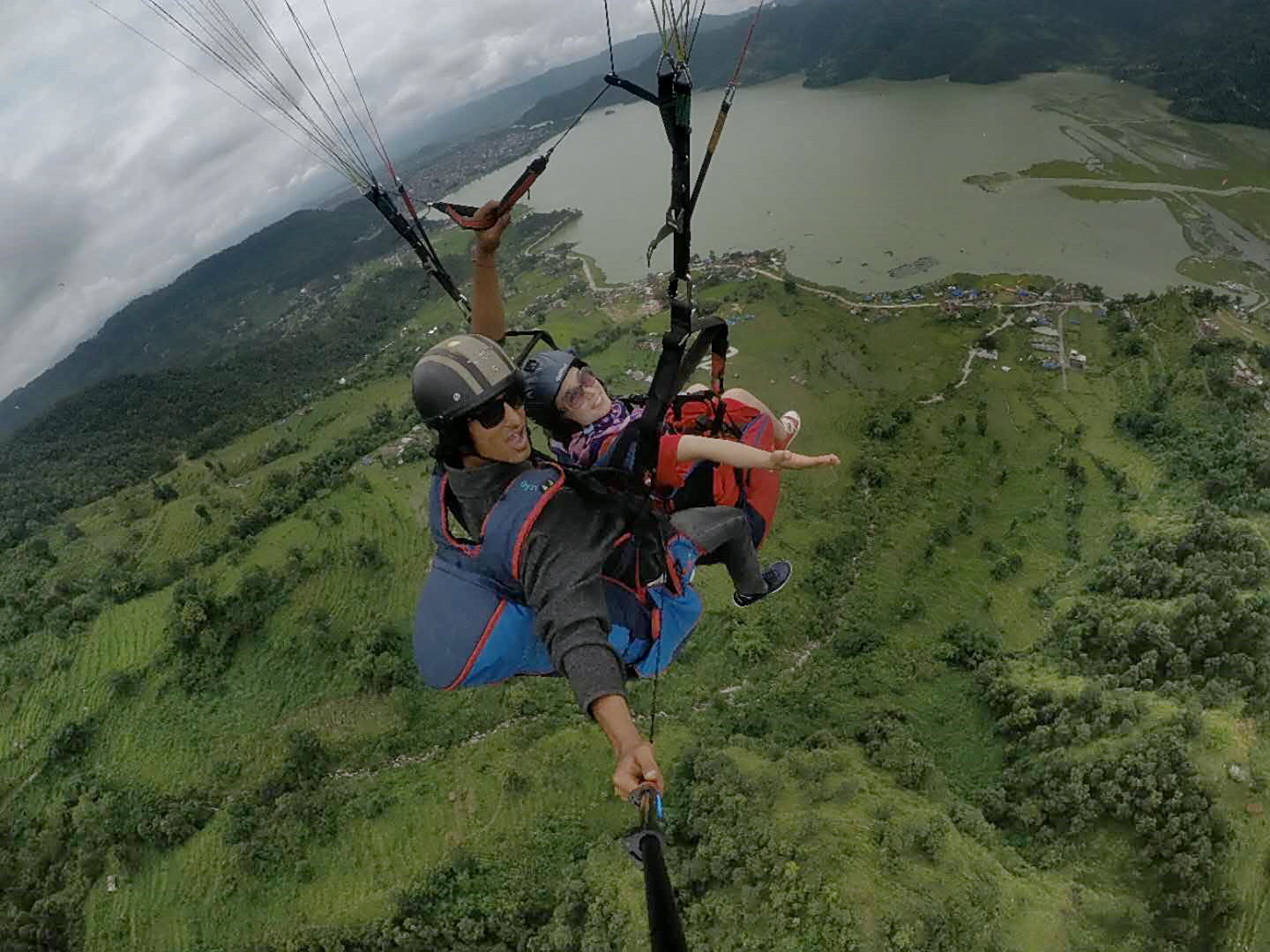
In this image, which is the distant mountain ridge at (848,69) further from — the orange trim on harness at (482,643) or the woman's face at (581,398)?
the orange trim on harness at (482,643)

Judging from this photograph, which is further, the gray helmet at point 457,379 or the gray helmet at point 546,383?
the gray helmet at point 546,383

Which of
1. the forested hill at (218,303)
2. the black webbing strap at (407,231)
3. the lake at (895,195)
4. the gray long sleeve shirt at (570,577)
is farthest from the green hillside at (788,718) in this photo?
the forested hill at (218,303)

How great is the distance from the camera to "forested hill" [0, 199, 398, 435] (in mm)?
82875

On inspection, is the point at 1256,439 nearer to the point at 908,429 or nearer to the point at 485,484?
the point at 908,429

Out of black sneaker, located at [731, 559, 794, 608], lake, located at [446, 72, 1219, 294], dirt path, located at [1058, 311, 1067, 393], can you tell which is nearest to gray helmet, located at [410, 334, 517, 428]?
black sneaker, located at [731, 559, 794, 608]

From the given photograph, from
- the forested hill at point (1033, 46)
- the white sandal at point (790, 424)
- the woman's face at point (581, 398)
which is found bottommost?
the forested hill at point (1033, 46)

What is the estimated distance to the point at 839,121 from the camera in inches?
2596

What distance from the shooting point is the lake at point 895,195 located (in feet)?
115

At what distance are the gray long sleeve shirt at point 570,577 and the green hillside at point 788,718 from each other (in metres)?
9.93

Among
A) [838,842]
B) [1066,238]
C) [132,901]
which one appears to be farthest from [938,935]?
[1066,238]

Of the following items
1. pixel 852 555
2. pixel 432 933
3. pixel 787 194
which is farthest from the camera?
pixel 787 194

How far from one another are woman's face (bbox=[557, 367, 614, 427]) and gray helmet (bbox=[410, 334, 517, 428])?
2.05ft

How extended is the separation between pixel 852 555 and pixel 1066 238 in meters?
28.0

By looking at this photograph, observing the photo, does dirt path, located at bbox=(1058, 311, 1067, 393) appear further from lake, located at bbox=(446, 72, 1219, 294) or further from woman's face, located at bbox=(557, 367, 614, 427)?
woman's face, located at bbox=(557, 367, 614, 427)
